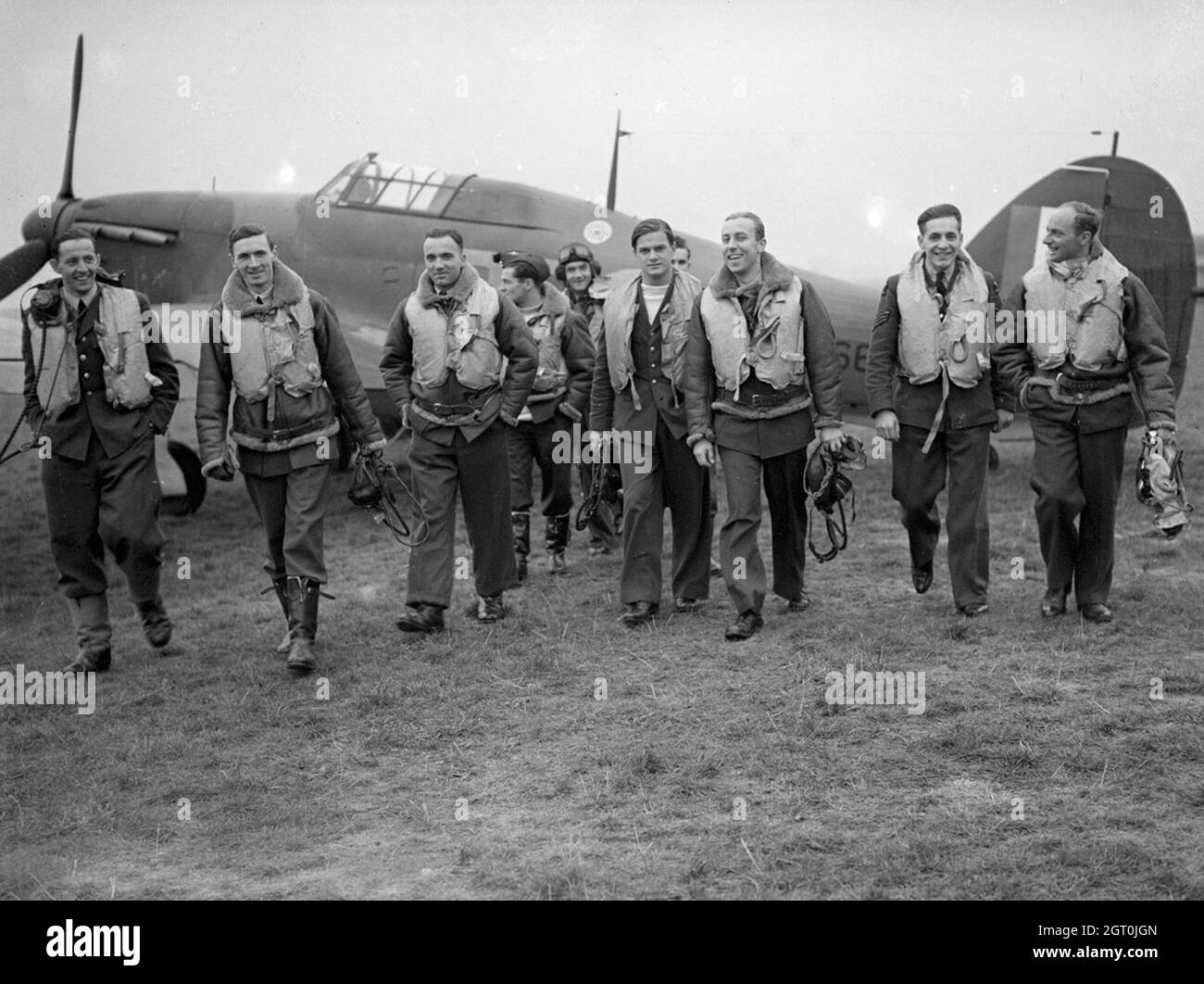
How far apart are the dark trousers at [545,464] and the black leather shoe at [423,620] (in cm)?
Answer: 157

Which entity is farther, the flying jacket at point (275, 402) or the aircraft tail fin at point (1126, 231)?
the aircraft tail fin at point (1126, 231)

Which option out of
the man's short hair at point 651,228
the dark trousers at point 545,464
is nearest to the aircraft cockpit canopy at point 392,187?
the dark trousers at point 545,464

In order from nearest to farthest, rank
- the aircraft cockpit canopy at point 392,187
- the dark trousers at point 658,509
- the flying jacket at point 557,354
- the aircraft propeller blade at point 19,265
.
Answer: the dark trousers at point 658,509 < the flying jacket at point 557,354 < the aircraft cockpit canopy at point 392,187 < the aircraft propeller blade at point 19,265

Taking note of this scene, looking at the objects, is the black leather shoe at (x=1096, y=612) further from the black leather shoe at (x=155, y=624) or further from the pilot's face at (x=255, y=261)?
the black leather shoe at (x=155, y=624)

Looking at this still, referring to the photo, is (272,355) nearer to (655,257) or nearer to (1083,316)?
(655,257)

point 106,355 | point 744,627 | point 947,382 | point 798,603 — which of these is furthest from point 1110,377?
point 106,355

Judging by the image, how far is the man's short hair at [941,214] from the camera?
6711 mm

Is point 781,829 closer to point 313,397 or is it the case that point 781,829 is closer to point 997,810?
point 997,810

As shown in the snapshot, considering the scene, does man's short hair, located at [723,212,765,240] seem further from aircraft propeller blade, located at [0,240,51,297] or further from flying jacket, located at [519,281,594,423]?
aircraft propeller blade, located at [0,240,51,297]

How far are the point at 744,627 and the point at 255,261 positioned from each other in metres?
3.01

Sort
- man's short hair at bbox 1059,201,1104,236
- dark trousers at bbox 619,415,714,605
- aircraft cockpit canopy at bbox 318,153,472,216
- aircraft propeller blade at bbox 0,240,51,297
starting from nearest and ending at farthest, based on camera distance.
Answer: man's short hair at bbox 1059,201,1104,236 → dark trousers at bbox 619,415,714,605 → aircraft cockpit canopy at bbox 318,153,472,216 → aircraft propeller blade at bbox 0,240,51,297

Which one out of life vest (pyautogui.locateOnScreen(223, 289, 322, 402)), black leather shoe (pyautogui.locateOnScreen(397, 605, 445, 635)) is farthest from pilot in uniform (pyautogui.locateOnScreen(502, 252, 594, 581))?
life vest (pyautogui.locateOnScreen(223, 289, 322, 402))

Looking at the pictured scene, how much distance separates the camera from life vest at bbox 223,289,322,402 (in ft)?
21.4
